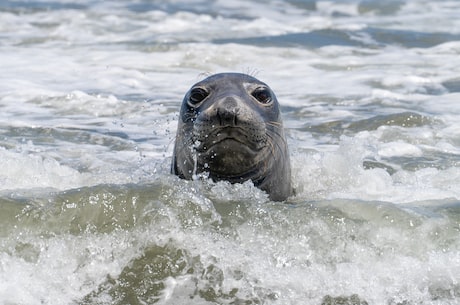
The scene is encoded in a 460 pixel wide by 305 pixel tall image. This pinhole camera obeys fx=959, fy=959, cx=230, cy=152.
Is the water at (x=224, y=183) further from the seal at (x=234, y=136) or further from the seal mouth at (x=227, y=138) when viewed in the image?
the seal mouth at (x=227, y=138)

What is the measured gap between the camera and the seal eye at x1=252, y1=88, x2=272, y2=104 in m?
5.62

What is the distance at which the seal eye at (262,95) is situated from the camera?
562 centimetres

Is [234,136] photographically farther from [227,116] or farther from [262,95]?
[262,95]

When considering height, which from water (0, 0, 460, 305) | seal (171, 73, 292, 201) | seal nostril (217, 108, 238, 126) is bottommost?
water (0, 0, 460, 305)

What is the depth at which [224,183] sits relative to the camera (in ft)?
17.2

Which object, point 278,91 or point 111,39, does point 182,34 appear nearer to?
point 111,39

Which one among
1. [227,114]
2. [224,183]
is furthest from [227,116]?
[224,183]

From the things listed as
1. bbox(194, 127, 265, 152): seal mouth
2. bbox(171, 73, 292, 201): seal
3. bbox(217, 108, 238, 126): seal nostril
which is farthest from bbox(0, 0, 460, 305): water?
bbox(217, 108, 238, 126): seal nostril

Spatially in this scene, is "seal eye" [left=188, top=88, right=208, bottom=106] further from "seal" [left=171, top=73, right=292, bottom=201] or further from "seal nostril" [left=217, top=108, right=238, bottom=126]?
"seal nostril" [left=217, top=108, right=238, bottom=126]

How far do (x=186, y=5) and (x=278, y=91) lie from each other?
779 centimetres

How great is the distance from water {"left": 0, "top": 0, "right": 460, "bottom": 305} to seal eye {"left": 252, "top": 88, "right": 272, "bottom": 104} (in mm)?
611

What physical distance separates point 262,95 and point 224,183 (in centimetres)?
68

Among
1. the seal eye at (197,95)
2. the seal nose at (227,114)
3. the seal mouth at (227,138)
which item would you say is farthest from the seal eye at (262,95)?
the seal nose at (227,114)

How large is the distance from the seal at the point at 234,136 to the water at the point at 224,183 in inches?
5.1
